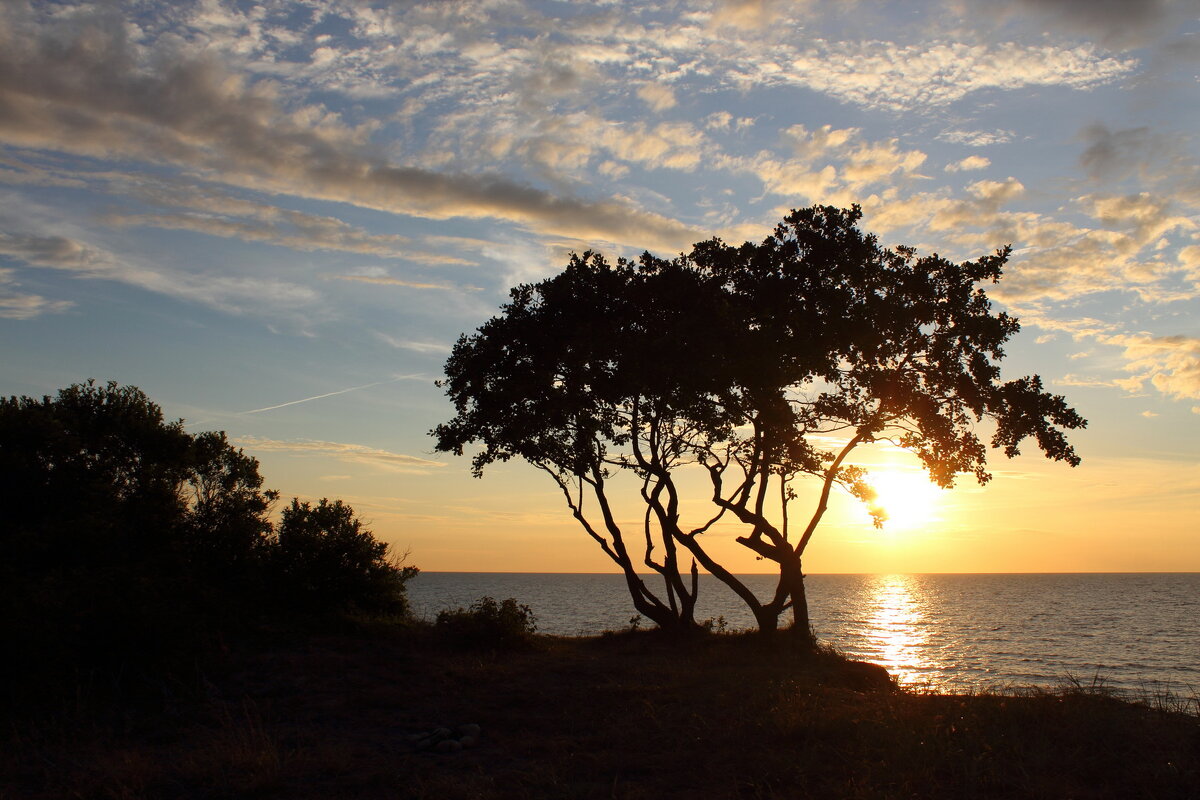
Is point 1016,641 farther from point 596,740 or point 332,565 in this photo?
point 596,740

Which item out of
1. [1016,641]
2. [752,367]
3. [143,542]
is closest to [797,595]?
[752,367]

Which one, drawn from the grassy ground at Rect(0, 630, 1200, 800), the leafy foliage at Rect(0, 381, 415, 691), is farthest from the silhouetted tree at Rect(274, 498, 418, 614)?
the grassy ground at Rect(0, 630, 1200, 800)

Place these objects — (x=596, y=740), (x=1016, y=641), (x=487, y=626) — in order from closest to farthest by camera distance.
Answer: (x=596, y=740)
(x=487, y=626)
(x=1016, y=641)

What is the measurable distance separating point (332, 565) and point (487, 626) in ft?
20.1

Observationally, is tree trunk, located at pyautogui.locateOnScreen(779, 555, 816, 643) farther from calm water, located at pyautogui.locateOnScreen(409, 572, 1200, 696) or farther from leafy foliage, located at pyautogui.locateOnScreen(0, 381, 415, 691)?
leafy foliage, located at pyautogui.locateOnScreen(0, 381, 415, 691)

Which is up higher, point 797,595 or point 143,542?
point 143,542

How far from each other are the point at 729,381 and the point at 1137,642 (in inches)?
2258

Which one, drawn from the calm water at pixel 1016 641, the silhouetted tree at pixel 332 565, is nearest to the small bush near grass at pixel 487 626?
the silhouetted tree at pixel 332 565

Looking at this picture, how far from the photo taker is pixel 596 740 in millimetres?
12070

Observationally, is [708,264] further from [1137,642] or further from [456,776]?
[1137,642]

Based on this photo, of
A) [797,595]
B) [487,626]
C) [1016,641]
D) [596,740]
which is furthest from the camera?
[1016,641]

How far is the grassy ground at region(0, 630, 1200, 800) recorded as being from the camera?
383 inches

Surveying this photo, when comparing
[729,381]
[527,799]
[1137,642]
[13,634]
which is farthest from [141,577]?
[1137,642]

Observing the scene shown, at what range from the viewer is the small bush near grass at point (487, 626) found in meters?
21.8
